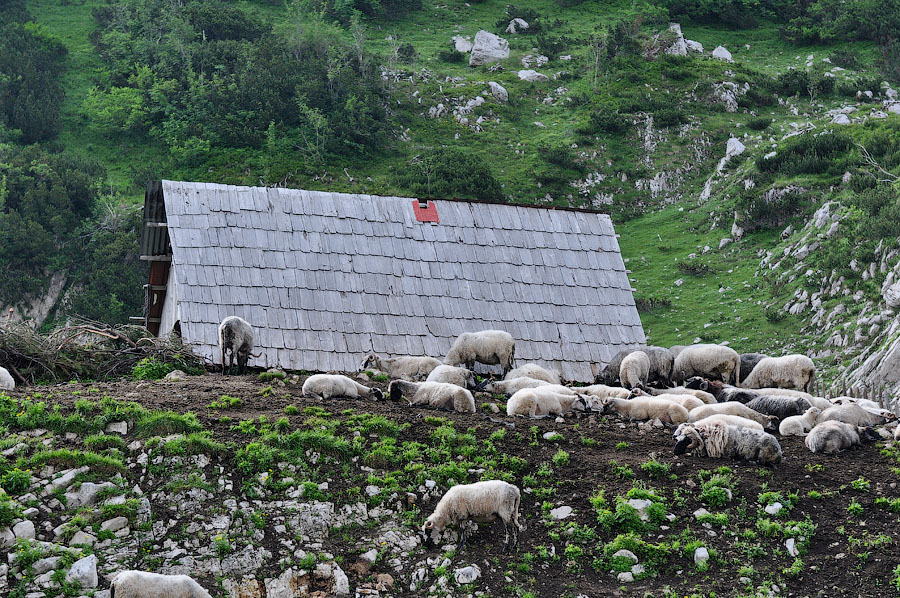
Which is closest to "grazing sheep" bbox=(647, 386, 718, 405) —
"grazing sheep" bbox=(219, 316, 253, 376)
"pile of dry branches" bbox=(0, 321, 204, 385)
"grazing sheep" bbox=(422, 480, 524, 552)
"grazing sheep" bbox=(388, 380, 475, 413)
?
"grazing sheep" bbox=(388, 380, 475, 413)

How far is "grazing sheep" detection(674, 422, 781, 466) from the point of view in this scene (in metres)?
12.7

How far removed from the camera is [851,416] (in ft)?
47.1

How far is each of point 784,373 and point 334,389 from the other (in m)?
9.50

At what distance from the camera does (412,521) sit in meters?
11.1

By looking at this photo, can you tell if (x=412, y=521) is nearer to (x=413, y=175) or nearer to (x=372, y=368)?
(x=372, y=368)

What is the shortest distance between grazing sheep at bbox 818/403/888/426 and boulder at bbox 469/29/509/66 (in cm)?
4195

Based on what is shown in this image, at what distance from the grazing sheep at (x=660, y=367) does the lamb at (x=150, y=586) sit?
11.9m

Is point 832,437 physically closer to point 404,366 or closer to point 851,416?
point 851,416

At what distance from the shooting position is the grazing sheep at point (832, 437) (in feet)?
43.6

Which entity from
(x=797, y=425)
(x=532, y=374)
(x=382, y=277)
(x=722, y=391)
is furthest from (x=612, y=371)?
(x=382, y=277)

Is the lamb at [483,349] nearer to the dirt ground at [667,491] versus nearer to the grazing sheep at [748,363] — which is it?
the dirt ground at [667,491]

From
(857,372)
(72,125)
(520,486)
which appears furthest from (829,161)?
(72,125)

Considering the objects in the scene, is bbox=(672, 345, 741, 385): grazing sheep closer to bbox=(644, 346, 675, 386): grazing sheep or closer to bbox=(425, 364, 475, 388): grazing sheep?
bbox=(644, 346, 675, 386): grazing sheep

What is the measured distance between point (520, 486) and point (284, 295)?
387 inches
